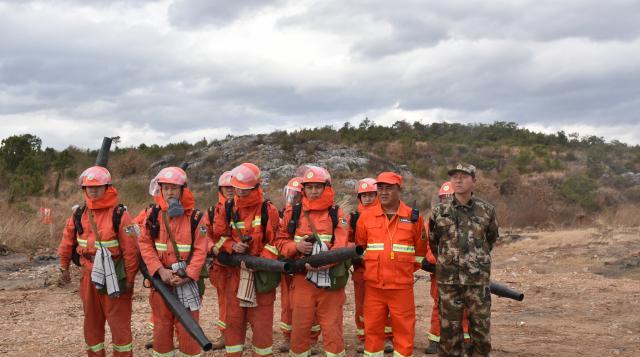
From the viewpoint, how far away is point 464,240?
5355 millimetres

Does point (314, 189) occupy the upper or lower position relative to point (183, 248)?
upper

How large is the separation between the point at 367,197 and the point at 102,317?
3217 mm

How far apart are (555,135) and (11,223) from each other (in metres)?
43.3

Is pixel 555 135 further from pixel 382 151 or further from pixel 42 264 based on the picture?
pixel 42 264

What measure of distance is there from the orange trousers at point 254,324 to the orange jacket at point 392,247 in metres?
1.02

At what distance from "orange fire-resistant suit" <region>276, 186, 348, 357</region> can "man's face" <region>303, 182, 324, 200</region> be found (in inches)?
1.7

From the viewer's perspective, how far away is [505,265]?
1462 cm

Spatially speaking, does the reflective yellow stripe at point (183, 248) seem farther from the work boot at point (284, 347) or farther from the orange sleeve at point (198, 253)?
the work boot at point (284, 347)

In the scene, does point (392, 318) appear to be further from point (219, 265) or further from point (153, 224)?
point (153, 224)

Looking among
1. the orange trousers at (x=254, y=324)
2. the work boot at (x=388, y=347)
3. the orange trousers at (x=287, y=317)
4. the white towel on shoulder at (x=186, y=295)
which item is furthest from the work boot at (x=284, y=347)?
the white towel on shoulder at (x=186, y=295)

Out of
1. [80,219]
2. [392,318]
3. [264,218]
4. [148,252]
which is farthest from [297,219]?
[80,219]

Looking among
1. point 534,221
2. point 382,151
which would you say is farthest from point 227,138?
point 534,221

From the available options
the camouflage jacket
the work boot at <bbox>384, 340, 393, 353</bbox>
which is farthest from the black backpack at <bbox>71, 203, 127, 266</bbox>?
the work boot at <bbox>384, 340, 393, 353</bbox>

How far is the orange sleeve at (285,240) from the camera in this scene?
5.61 m
